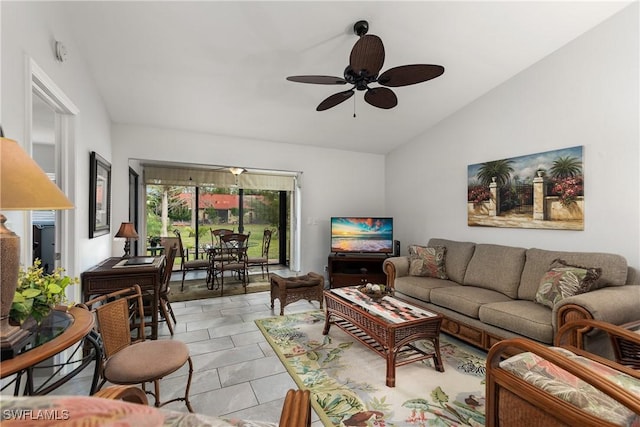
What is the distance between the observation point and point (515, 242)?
3516mm

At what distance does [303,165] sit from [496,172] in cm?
296

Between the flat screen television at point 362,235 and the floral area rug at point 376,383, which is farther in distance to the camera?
the flat screen television at point 362,235

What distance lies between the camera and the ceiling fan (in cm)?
207

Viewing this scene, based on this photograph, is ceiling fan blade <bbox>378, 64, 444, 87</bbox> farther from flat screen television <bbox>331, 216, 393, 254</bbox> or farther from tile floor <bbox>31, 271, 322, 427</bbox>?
flat screen television <bbox>331, 216, 393, 254</bbox>

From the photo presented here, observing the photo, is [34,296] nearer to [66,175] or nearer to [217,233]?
[66,175]

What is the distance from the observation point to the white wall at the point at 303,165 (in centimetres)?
402

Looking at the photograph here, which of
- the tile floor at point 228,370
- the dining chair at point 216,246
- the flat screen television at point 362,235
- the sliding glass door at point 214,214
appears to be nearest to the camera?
the tile floor at point 228,370

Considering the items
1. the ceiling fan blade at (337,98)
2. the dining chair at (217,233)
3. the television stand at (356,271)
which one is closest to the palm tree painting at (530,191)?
the television stand at (356,271)

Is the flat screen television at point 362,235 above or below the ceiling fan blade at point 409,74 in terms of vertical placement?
below

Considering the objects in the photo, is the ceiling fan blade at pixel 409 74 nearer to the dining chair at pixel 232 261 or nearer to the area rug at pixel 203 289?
the dining chair at pixel 232 261

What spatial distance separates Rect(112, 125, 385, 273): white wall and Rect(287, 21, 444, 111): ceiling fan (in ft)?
7.63

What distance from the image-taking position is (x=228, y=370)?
7.97 ft

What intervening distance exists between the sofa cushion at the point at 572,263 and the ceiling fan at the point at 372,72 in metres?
2.19

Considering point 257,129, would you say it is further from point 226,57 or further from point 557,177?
point 557,177
